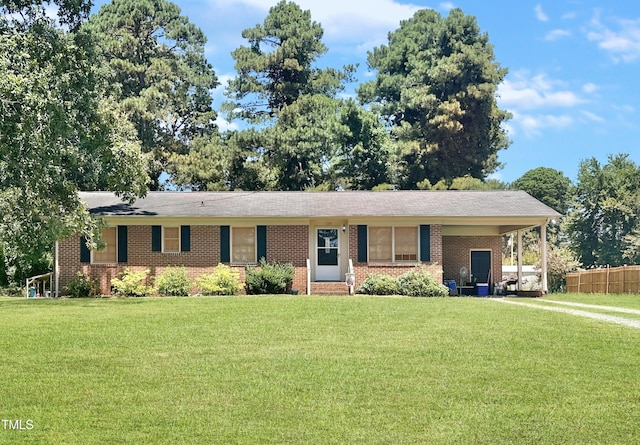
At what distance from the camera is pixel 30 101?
18.1 m

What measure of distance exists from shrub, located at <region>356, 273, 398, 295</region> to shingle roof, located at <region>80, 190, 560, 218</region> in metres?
2.10

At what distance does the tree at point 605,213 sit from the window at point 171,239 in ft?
103

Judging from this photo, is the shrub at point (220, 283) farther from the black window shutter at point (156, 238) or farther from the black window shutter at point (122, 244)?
the black window shutter at point (122, 244)

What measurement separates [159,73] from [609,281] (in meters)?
28.4

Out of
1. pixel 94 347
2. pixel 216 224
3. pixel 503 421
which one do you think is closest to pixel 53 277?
pixel 216 224

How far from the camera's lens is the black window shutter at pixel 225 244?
2605cm

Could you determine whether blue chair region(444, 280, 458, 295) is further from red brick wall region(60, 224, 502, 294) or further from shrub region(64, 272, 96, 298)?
shrub region(64, 272, 96, 298)

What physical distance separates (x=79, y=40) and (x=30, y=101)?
5053 millimetres

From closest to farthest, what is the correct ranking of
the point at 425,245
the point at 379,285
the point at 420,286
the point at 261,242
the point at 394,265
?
the point at 420,286, the point at 379,285, the point at 394,265, the point at 425,245, the point at 261,242

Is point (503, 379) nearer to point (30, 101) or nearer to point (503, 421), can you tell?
point (503, 421)

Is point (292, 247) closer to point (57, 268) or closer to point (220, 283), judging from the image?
point (220, 283)

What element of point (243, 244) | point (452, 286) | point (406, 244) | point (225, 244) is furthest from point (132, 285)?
point (452, 286)

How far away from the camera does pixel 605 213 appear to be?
50031 millimetres

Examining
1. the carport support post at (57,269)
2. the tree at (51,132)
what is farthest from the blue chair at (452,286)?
the carport support post at (57,269)
